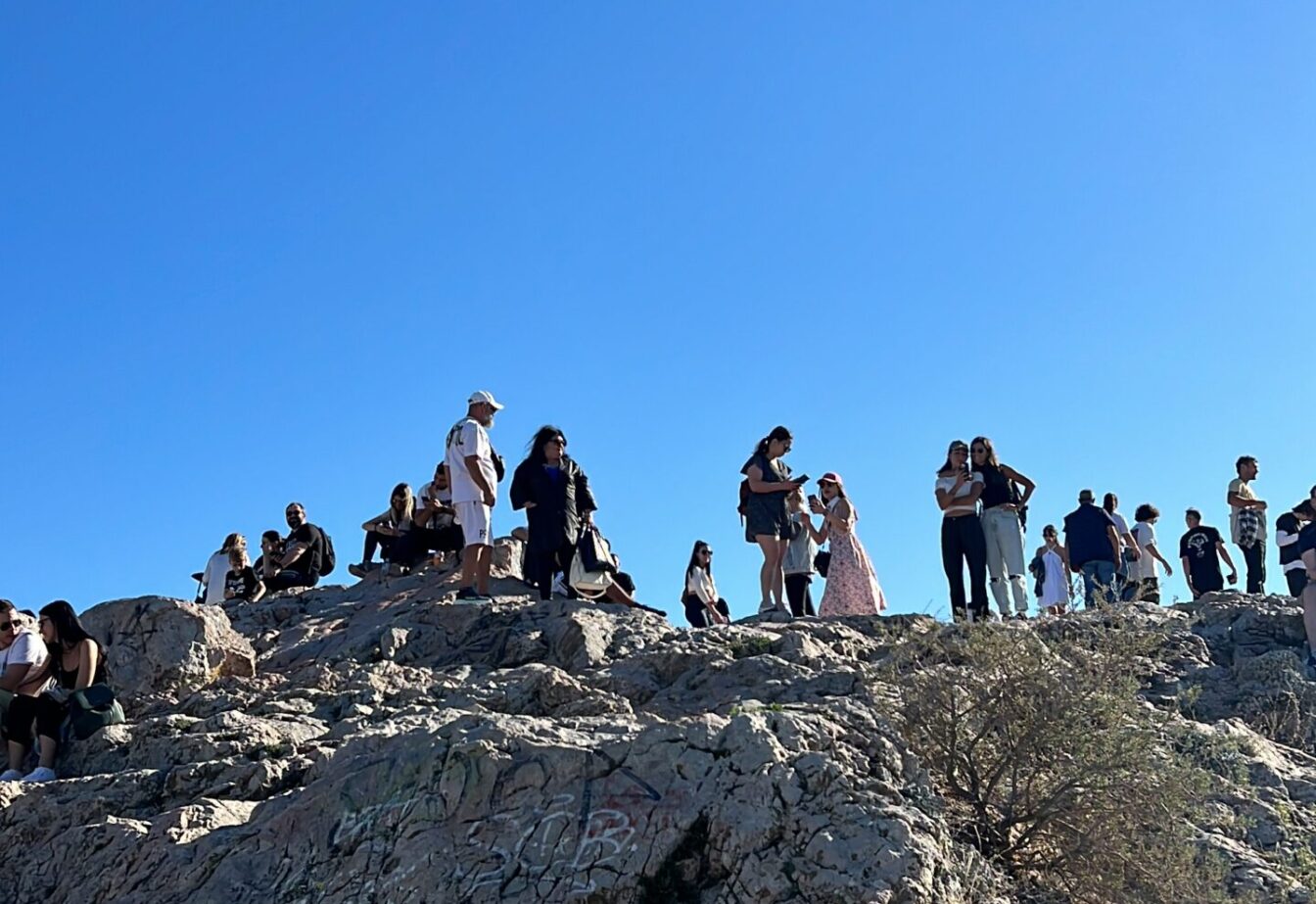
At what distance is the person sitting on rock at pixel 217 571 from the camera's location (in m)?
15.4

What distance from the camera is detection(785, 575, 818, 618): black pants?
13.0 meters

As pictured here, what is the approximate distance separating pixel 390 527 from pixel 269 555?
1.48m

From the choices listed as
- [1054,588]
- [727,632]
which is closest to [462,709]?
[727,632]

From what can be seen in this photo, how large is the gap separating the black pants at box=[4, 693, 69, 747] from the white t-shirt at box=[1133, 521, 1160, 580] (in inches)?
431

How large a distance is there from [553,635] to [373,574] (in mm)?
3909

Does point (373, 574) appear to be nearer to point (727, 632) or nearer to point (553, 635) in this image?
point (553, 635)

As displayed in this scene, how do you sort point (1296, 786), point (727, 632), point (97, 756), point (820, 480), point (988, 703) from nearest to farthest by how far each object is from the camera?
point (988, 703)
point (1296, 786)
point (97, 756)
point (727, 632)
point (820, 480)

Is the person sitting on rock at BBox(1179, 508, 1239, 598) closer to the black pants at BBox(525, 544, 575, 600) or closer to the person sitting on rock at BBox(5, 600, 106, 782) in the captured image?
the black pants at BBox(525, 544, 575, 600)

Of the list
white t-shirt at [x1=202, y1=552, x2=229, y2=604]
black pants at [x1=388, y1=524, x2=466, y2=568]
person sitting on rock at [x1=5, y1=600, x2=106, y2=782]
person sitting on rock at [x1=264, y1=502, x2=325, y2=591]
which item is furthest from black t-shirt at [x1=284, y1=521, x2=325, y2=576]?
person sitting on rock at [x1=5, y1=600, x2=106, y2=782]

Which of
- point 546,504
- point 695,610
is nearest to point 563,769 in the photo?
point 546,504

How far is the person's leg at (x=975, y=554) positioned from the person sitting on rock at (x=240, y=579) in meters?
7.47

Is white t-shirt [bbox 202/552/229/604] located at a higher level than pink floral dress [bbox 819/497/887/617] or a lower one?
higher

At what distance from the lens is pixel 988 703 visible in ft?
22.5

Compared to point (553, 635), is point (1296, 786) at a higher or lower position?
lower
